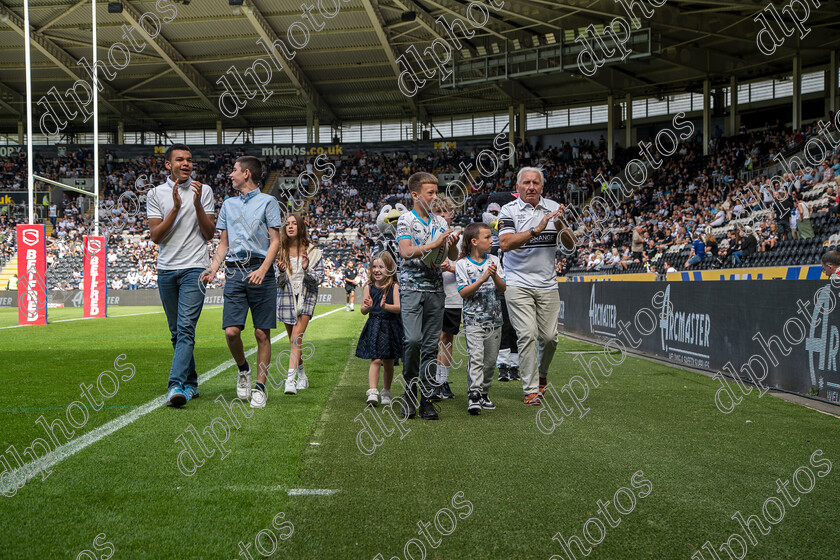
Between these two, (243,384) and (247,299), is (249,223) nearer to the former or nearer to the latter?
(247,299)

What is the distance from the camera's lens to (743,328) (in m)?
8.45

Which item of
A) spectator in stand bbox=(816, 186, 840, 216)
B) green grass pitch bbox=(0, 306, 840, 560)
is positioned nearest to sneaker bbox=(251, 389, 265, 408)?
green grass pitch bbox=(0, 306, 840, 560)

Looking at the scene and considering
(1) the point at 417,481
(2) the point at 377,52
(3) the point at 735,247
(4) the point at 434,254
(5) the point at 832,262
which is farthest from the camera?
(2) the point at 377,52

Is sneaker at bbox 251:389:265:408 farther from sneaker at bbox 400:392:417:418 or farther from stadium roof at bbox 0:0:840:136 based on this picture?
stadium roof at bbox 0:0:840:136

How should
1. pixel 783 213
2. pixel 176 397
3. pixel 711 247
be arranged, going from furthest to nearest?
pixel 711 247
pixel 783 213
pixel 176 397

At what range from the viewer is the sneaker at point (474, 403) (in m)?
6.07

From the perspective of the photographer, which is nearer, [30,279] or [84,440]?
[84,440]

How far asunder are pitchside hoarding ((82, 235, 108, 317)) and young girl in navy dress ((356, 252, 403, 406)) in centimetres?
1757

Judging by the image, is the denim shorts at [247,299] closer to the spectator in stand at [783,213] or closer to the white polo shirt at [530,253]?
the white polo shirt at [530,253]

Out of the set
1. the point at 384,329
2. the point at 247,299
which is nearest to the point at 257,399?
the point at 247,299

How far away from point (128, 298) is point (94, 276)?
482 inches

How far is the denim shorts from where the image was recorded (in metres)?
6.08

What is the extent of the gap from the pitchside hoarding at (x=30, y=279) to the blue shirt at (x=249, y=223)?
1433cm

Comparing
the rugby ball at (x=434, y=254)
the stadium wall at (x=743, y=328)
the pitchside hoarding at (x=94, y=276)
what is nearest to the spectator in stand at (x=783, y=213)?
the stadium wall at (x=743, y=328)
